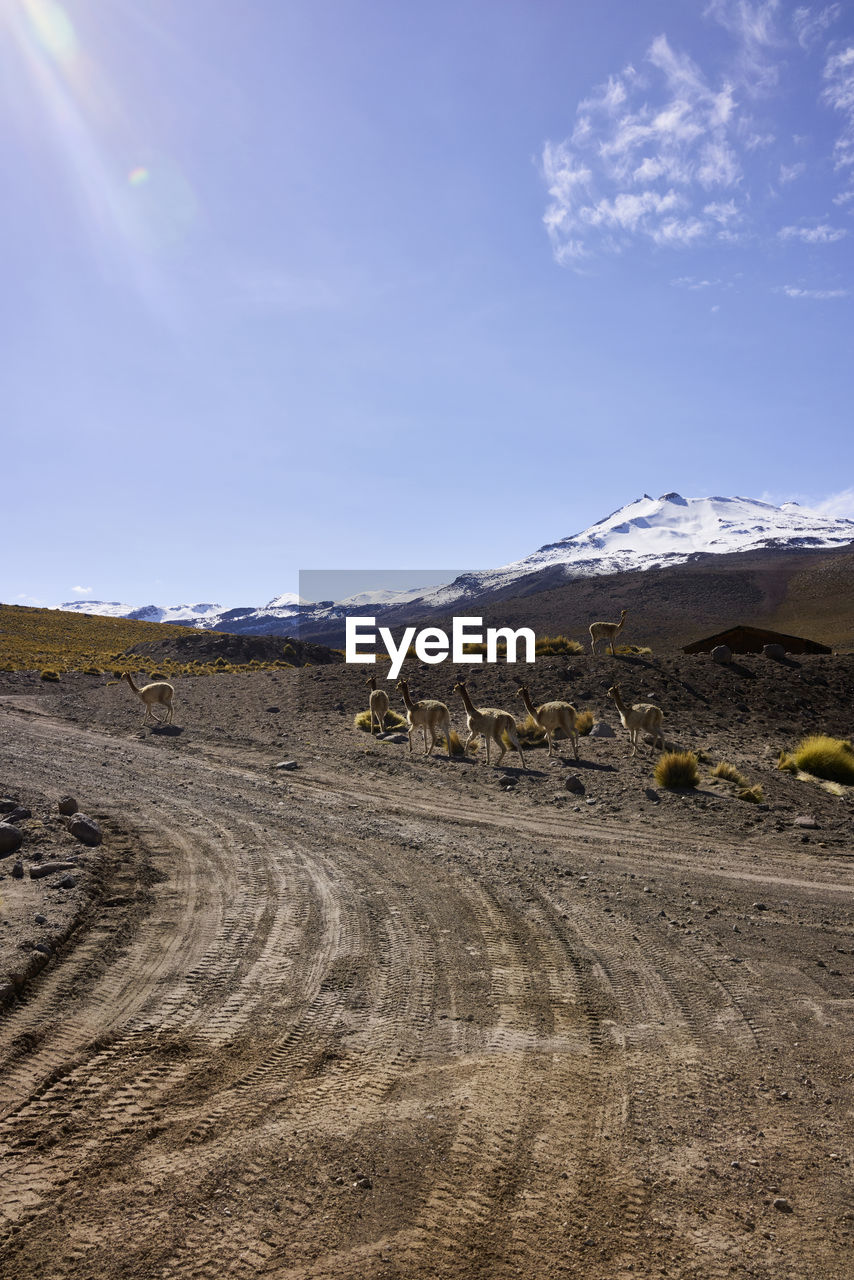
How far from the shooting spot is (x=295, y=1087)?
4371 mm

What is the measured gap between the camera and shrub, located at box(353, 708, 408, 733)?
21.6m

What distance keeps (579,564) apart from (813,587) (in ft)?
408

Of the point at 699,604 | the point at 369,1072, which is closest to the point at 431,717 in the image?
the point at 369,1072

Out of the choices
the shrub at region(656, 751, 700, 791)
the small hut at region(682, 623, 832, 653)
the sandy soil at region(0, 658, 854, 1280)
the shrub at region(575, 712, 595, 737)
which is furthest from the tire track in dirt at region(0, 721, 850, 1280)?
the small hut at region(682, 623, 832, 653)

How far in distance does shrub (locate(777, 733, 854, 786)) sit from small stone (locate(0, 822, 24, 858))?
14.4m

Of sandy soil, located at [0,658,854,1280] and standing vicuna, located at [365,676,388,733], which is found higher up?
standing vicuna, located at [365,676,388,733]

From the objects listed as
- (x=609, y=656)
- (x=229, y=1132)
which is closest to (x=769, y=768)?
(x=609, y=656)

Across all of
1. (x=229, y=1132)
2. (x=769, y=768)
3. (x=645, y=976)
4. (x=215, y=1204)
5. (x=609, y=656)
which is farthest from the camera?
(x=609, y=656)

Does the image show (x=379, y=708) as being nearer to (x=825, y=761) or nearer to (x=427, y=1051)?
(x=825, y=761)

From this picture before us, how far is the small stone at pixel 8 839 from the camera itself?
8156 mm

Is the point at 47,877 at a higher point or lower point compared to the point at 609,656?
lower

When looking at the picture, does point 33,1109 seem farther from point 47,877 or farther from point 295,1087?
point 47,877

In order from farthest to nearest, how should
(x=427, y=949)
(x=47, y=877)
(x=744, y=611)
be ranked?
1. (x=744, y=611)
2. (x=47, y=877)
3. (x=427, y=949)

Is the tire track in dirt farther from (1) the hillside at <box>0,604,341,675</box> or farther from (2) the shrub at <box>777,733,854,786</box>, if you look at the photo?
(1) the hillside at <box>0,604,341,675</box>
